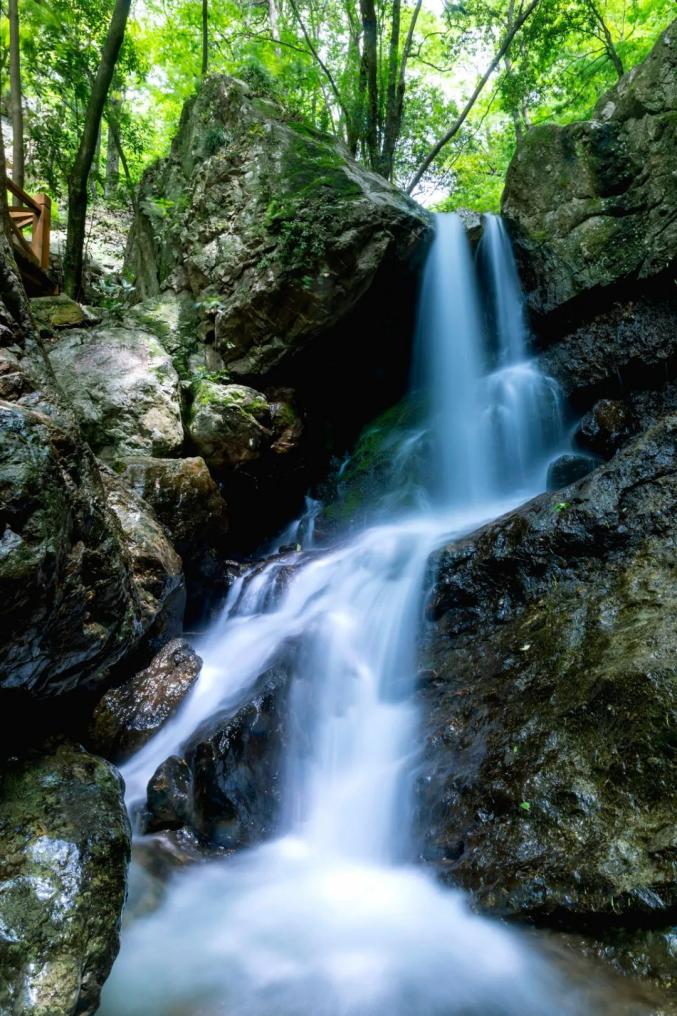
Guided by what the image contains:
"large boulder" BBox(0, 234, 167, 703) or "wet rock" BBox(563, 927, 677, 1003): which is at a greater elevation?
"large boulder" BBox(0, 234, 167, 703)

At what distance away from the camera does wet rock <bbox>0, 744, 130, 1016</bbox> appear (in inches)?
100

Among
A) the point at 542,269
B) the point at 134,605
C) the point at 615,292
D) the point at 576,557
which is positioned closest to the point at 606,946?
the point at 576,557

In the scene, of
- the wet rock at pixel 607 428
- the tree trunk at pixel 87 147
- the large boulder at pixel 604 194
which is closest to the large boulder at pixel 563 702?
the wet rock at pixel 607 428

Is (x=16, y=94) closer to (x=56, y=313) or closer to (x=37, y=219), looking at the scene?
(x=37, y=219)

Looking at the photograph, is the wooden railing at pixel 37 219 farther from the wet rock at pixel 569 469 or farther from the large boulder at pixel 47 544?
the wet rock at pixel 569 469

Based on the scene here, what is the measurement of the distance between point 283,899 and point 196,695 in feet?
6.94

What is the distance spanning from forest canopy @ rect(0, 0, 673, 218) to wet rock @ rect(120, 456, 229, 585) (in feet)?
23.4

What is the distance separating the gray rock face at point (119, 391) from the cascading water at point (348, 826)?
2279mm

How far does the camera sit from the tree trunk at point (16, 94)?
10.9 m

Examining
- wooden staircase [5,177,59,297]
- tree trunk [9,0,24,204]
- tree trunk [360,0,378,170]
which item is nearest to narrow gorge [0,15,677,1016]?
wooden staircase [5,177,59,297]

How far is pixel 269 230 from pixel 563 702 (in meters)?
7.75

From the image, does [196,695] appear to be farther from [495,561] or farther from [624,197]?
[624,197]

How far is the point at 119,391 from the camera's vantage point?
7.66 m

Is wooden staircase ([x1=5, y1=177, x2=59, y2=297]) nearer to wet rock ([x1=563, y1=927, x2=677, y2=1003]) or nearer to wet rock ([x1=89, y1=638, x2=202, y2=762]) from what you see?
wet rock ([x1=89, y1=638, x2=202, y2=762])
